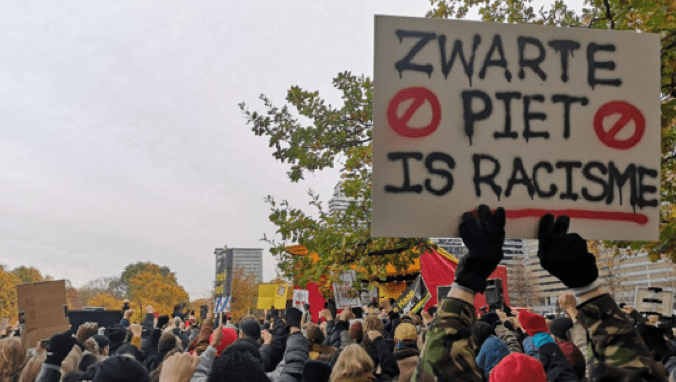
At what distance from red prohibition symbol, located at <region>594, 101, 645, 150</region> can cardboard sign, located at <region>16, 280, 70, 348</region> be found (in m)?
7.37

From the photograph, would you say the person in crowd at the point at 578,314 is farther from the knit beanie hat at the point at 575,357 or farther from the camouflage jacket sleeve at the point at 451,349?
the knit beanie hat at the point at 575,357

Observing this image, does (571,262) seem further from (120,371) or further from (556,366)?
(120,371)

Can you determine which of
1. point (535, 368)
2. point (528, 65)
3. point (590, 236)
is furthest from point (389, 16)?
point (535, 368)

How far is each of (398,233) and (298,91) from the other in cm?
771

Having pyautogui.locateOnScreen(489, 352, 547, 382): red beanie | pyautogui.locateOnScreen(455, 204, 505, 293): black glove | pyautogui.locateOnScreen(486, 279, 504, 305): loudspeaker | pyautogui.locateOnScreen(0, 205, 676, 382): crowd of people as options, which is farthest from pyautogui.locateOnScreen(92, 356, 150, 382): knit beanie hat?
pyautogui.locateOnScreen(486, 279, 504, 305): loudspeaker

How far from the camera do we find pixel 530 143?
272cm

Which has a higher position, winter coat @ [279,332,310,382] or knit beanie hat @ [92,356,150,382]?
knit beanie hat @ [92,356,150,382]

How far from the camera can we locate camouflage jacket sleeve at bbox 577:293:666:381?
2.09 m

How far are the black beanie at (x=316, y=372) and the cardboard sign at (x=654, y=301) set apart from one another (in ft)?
12.9

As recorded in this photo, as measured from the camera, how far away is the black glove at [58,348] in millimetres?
5941

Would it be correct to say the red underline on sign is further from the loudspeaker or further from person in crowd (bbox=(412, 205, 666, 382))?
the loudspeaker

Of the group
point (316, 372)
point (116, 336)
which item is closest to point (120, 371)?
point (316, 372)

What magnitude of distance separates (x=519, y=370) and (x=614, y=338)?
990 millimetres

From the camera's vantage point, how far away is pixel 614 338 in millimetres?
2107
